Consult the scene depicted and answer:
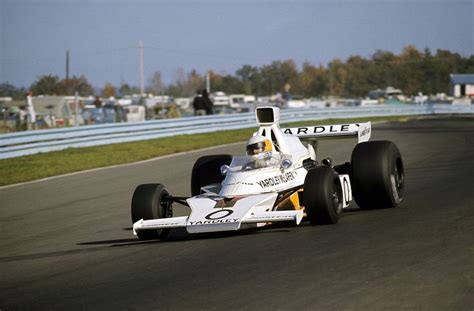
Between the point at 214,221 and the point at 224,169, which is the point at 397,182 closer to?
the point at 224,169

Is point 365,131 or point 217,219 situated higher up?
point 365,131

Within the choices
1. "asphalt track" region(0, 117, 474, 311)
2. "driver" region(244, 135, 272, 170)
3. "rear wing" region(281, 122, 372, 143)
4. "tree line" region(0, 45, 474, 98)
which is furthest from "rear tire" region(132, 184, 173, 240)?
"tree line" region(0, 45, 474, 98)

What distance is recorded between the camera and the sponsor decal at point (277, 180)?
11141mm

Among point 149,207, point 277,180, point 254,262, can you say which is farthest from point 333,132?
point 254,262

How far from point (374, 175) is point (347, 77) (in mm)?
125689

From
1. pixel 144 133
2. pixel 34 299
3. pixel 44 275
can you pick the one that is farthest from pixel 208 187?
pixel 144 133

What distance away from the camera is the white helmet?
11.6 metres

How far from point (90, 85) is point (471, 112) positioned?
5325 cm

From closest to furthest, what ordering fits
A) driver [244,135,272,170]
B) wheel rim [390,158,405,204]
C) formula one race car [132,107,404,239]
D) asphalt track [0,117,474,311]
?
asphalt track [0,117,474,311] < formula one race car [132,107,404,239] < driver [244,135,272,170] < wheel rim [390,158,405,204]

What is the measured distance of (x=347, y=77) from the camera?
13625 centimetres

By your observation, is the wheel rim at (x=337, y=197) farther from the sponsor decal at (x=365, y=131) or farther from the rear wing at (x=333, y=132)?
the sponsor decal at (x=365, y=131)

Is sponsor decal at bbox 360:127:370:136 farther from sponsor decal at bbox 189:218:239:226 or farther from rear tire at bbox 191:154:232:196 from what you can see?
sponsor decal at bbox 189:218:239:226

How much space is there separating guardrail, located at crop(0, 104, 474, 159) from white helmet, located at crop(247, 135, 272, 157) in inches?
551

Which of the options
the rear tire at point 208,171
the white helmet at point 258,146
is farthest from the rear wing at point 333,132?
the white helmet at point 258,146
